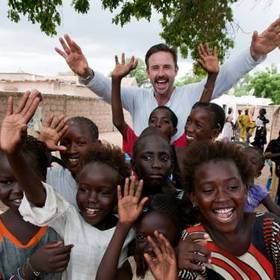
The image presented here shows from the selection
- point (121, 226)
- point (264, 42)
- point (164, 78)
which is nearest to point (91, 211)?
point (121, 226)

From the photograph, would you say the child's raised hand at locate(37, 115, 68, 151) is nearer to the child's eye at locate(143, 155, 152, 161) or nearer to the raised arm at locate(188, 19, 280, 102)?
the child's eye at locate(143, 155, 152, 161)

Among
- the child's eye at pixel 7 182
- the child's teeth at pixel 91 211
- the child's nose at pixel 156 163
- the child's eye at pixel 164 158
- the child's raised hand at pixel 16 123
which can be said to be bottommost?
the child's teeth at pixel 91 211

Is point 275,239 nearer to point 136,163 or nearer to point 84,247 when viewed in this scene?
point 84,247

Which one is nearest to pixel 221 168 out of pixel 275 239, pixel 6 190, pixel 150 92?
pixel 275 239

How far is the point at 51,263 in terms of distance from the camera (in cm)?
162

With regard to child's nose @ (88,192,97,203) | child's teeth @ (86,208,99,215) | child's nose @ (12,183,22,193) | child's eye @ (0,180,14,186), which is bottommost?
child's teeth @ (86,208,99,215)

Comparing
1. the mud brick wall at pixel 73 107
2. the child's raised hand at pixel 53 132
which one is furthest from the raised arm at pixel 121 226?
the mud brick wall at pixel 73 107

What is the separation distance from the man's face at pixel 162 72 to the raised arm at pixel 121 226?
1307 millimetres

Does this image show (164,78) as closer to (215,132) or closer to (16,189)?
(215,132)

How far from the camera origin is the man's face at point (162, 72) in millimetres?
2912

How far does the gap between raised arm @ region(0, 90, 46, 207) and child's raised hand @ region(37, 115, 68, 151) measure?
681 millimetres

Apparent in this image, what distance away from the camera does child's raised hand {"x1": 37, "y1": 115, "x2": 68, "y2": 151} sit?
7.73 feet

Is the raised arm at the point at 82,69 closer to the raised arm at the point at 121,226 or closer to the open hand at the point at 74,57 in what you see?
the open hand at the point at 74,57

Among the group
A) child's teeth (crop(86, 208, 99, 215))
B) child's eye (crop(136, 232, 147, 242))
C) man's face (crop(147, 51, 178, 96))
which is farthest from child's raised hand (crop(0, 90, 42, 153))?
man's face (crop(147, 51, 178, 96))
